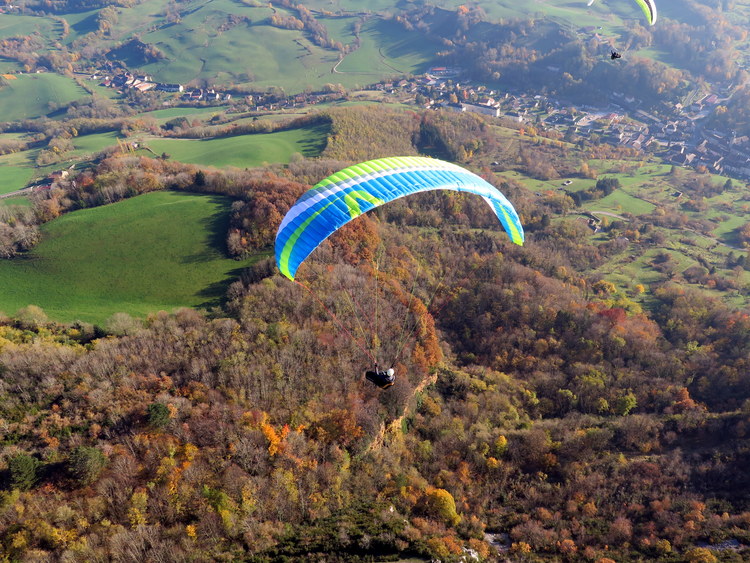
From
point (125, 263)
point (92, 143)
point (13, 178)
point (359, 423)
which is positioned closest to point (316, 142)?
point (92, 143)

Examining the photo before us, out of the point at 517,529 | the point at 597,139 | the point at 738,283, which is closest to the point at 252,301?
the point at 517,529

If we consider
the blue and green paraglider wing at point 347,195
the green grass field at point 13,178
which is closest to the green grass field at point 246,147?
the green grass field at point 13,178

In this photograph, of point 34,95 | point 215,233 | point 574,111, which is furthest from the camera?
point 574,111

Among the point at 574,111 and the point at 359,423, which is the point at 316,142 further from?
the point at 574,111

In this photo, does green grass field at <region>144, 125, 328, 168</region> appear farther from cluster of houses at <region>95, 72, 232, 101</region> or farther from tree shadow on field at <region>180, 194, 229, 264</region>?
cluster of houses at <region>95, 72, 232, 101</region>

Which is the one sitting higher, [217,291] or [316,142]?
[316,142]

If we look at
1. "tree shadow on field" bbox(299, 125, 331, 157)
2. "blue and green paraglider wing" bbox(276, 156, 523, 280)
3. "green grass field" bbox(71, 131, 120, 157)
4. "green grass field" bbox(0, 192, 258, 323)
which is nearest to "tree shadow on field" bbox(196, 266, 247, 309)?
"green grass field" bbox(0, 192, 258, 323)
